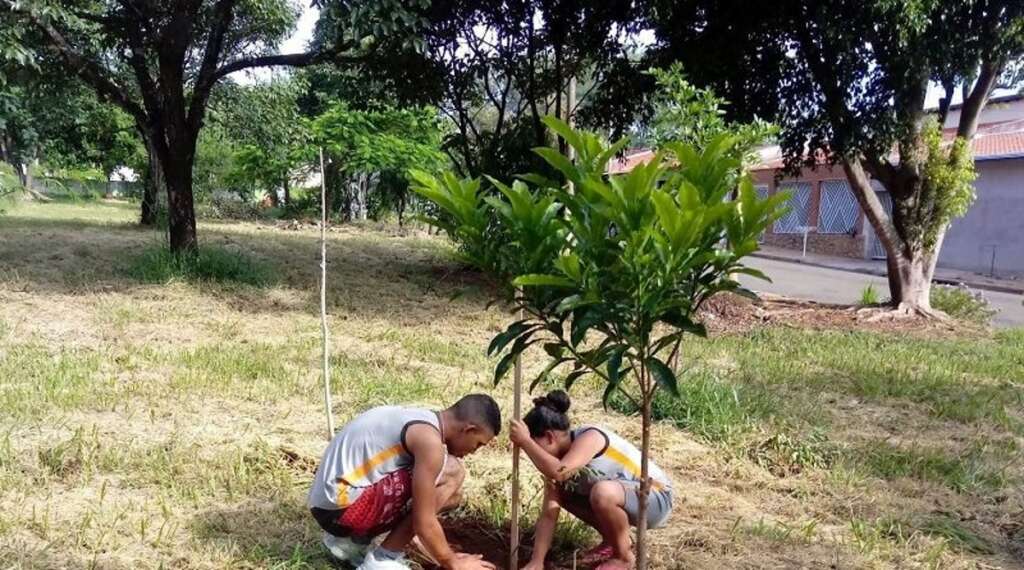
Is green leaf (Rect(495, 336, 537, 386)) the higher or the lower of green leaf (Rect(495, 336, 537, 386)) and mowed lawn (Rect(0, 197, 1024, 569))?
the higher

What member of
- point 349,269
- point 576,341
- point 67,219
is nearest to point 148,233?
point 67,219

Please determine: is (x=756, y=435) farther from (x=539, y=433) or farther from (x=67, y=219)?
(x=67, y=219)

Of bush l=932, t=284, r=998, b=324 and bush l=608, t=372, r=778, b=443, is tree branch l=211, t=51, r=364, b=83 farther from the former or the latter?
bush l=932, t=284, r=998, b=324

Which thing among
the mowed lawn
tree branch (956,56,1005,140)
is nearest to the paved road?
tree branch (956,56,1005,140)

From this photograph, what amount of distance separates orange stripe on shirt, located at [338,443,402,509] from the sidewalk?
39.7ft

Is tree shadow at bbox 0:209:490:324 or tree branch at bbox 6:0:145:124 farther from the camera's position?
tree shadow at bbox 0:209:490:324

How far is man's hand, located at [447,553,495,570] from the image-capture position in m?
2.76

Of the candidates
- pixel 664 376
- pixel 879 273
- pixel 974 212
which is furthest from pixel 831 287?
pixel 664 376

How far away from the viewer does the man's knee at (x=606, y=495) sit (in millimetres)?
2865

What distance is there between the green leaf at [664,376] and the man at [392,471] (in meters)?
0.80

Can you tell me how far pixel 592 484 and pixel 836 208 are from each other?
24.8 meters

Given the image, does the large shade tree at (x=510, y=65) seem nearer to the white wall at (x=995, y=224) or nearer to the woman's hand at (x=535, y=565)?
the woman's hand at (x=535, y=565)

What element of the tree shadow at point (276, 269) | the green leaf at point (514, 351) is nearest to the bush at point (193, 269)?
the tree shadow at point (276, 269)

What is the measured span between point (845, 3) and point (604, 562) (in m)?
6.84
